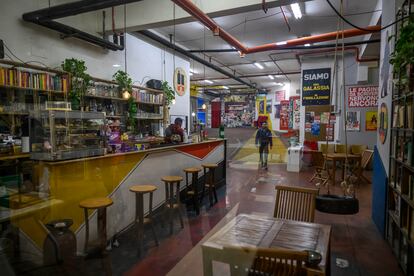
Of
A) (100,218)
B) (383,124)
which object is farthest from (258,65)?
(100,218)

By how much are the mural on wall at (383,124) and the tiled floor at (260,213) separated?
139cm

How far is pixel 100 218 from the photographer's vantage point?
326 cm

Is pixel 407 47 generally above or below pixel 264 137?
above

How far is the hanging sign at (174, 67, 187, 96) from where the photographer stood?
27.9 ft

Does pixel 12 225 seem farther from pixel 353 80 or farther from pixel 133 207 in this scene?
pixel 353 80

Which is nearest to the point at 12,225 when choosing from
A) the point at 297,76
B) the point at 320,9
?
the point at 320,9

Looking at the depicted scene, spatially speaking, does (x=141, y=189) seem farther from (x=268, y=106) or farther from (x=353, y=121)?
(x=268, y=106)

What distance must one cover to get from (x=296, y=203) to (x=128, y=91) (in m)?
4.59

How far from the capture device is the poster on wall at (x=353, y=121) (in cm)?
859

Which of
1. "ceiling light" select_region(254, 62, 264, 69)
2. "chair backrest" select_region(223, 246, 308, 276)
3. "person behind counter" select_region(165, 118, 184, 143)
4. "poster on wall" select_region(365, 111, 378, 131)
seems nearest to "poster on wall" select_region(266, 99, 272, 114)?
"ceiling light" select_region(254, 62, 264, 69)

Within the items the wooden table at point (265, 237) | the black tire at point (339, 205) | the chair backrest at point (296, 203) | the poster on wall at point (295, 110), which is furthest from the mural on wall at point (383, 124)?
the poster on wall at point (295, 110)

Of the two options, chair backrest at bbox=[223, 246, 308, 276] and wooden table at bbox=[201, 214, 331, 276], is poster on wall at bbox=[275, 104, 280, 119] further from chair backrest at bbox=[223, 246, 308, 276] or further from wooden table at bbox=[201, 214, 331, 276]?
chair backrest at bbox=[223, 246, 308, 276]

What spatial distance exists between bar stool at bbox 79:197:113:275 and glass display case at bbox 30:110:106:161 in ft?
1.82

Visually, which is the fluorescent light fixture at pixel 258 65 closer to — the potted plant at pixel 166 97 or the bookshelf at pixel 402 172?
the potted plant at pixel 166 97
